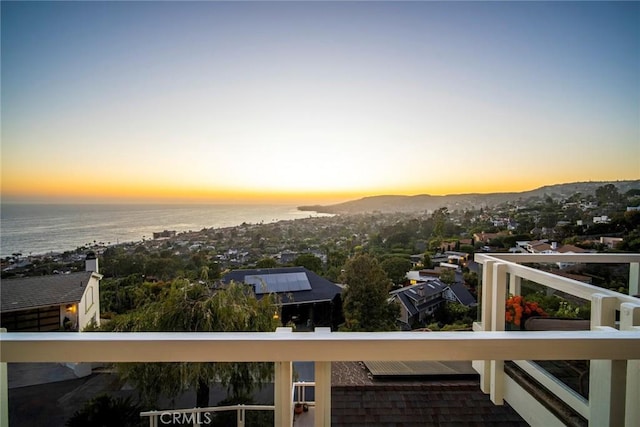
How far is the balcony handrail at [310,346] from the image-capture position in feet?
2.35

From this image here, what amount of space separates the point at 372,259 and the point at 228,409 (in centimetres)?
241

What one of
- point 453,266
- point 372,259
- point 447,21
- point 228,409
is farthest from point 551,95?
point 228,409

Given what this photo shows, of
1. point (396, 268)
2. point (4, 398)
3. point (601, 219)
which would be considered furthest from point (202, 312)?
point (601, 219)

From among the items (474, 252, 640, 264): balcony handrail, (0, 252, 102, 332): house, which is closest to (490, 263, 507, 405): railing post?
(474, 252, 640, 264): balcony handrail

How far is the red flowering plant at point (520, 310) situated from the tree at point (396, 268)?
127cm

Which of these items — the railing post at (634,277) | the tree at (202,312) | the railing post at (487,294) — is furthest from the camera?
the tree at (202,312)

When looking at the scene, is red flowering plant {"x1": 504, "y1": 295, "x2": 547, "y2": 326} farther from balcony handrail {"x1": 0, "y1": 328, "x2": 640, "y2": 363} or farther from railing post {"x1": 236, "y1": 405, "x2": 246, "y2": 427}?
railing post {"x1": 236, "y1": 405, "x2": 246, "y2": 427}

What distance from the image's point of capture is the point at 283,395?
76 centimetres

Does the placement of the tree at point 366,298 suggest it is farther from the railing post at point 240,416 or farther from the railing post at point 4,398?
the railing post at point 4,398

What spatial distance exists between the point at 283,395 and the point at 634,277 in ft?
8.58

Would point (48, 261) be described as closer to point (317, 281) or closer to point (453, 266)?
point (317, 281)

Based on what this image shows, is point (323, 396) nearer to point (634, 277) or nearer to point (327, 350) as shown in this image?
point (327, 350)

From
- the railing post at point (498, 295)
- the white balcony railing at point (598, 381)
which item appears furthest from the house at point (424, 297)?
the white balcony railing at point (598, 381)

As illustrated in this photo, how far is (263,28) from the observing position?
3.09m
